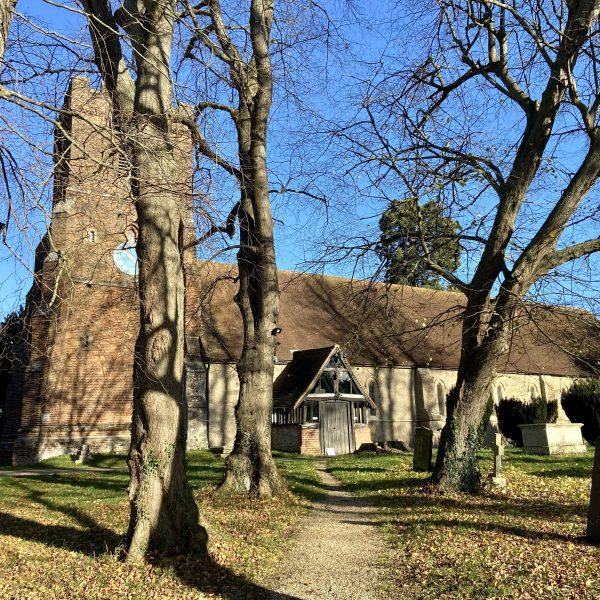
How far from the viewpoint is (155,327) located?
7.59 meters

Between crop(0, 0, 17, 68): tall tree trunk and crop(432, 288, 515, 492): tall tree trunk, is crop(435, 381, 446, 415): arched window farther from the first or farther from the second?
crop(0, 0, 17, 68): tall tree trunk

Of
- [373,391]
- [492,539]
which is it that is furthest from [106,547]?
[373,391]

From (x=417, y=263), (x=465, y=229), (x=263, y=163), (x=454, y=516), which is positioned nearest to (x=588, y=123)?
(x=465, y=229)

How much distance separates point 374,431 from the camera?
28.4 meters

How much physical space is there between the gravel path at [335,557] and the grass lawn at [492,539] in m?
0.27

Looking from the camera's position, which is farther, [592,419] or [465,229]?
[592,419]

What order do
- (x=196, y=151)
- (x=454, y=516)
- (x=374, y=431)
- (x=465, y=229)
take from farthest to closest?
(x=374, y=431) → (x=465, y=229) → (x=454, y=516) → (x=196, y=151)

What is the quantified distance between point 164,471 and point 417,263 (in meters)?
6.16

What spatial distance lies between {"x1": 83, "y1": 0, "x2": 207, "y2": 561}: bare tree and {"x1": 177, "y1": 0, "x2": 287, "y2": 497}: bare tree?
3.39m

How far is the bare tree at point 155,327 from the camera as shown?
23.4ft

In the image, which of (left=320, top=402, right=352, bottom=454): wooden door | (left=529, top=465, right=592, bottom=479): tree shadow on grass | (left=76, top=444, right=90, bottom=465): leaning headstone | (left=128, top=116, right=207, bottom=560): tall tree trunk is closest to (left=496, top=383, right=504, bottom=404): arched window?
(left=320, top=402, right=352, bottom=454): wooden door

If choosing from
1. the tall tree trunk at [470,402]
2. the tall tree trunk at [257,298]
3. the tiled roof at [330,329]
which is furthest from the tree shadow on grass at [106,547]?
the tiled roof at [330,329]

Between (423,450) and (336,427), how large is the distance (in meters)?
11.0

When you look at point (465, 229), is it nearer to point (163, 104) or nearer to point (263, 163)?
point (263, 163)
